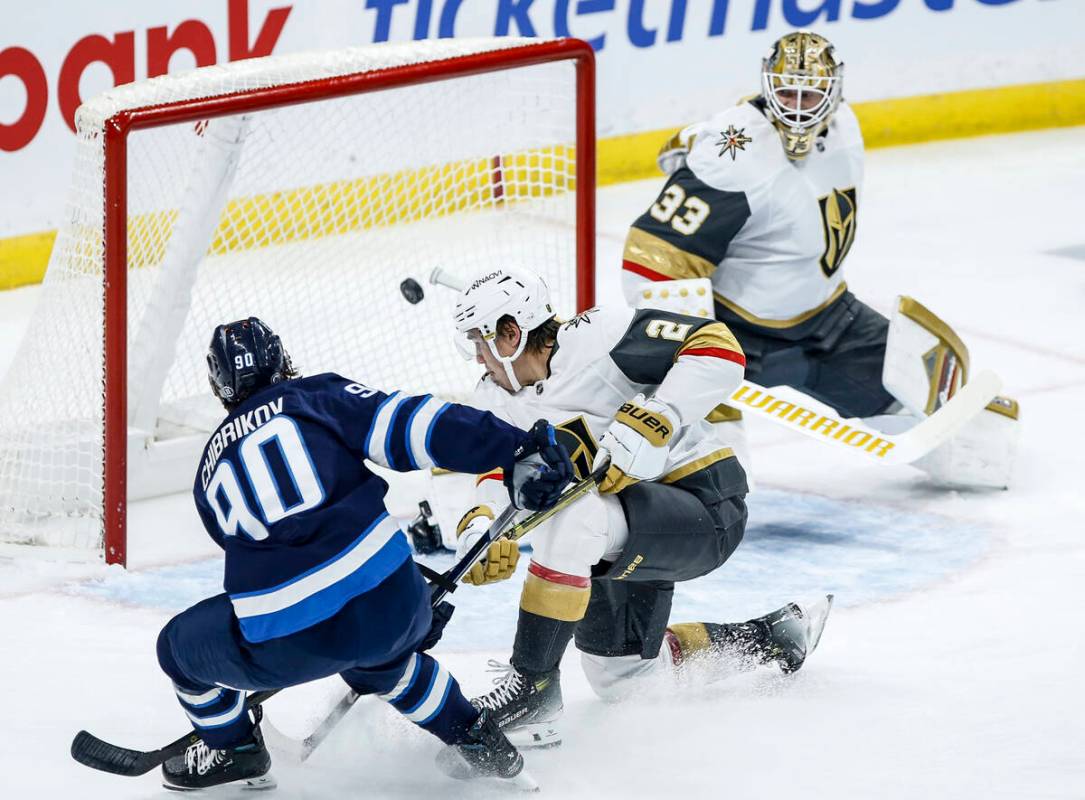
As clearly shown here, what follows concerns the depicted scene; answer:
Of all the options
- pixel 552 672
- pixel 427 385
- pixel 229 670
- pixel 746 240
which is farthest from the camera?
pixel 427 385

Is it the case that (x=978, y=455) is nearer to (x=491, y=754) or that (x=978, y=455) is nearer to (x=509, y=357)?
(x=509, y=357)

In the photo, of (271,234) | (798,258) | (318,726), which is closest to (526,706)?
(318,726)

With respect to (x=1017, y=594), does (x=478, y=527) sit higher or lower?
higher

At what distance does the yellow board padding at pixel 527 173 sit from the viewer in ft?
16.2

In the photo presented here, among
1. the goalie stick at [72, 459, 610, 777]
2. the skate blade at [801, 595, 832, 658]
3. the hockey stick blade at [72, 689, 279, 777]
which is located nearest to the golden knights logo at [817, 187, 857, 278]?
the skate blade at [801, 595, 832, 658]

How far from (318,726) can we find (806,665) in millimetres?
916

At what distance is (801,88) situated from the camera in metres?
4.19

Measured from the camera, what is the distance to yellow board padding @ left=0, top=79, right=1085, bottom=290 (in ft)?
16.2

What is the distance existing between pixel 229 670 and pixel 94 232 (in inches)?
57.6

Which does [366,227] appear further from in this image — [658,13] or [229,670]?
[229,670]

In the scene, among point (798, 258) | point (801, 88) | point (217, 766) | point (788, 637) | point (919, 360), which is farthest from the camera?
point (919, 360)

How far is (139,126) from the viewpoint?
12.8 ft

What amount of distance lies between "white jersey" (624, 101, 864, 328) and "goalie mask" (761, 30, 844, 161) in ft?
0.18

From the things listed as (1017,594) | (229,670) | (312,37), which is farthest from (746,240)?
(312,37)
